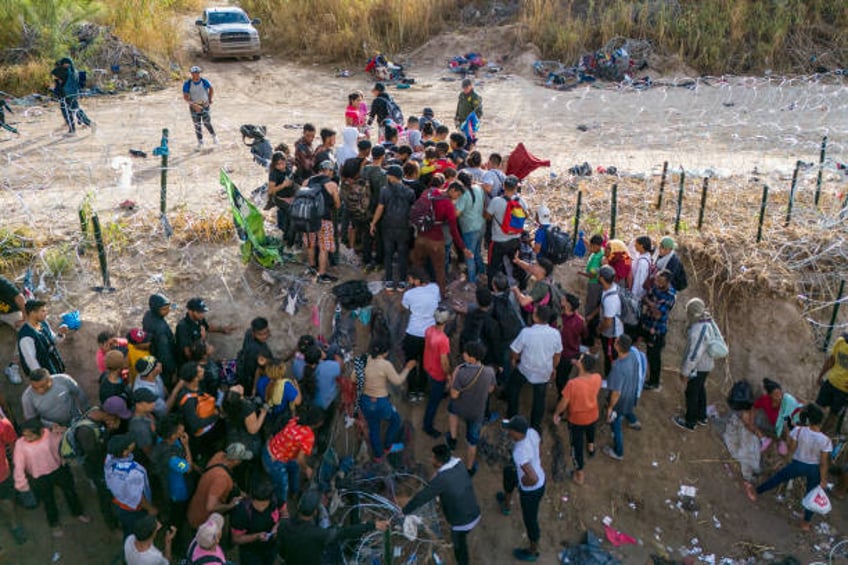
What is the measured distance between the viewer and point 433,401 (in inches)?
328

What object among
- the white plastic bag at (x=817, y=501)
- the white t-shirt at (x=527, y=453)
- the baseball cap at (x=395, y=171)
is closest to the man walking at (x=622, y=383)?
the white t-shirt at (x=527, y=453)

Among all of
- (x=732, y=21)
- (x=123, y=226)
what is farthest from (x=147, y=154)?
(x=732, y=21)

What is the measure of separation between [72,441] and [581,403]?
508cm

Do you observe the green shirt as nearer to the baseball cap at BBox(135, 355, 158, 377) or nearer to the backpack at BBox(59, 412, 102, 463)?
the baseball cap at BBox(135, 355, 158, 377)

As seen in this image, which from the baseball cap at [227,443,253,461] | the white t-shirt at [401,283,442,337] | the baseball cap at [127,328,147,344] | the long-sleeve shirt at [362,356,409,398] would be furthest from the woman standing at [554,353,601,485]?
the baseball cap at [127,328,147,344]

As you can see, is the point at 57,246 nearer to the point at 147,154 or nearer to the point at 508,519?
the point at 147,154

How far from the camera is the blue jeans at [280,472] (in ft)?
23.6

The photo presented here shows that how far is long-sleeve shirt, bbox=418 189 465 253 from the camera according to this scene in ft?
27.4

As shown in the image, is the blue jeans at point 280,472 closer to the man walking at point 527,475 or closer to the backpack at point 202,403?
the backpack at point 202,403

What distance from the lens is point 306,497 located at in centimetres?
621

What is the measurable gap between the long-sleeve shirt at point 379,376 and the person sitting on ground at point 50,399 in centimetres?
295

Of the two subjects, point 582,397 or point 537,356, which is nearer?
point 582,397

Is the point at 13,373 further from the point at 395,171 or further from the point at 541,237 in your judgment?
the point at 541,237

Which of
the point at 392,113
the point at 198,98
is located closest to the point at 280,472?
the point at 392,113
